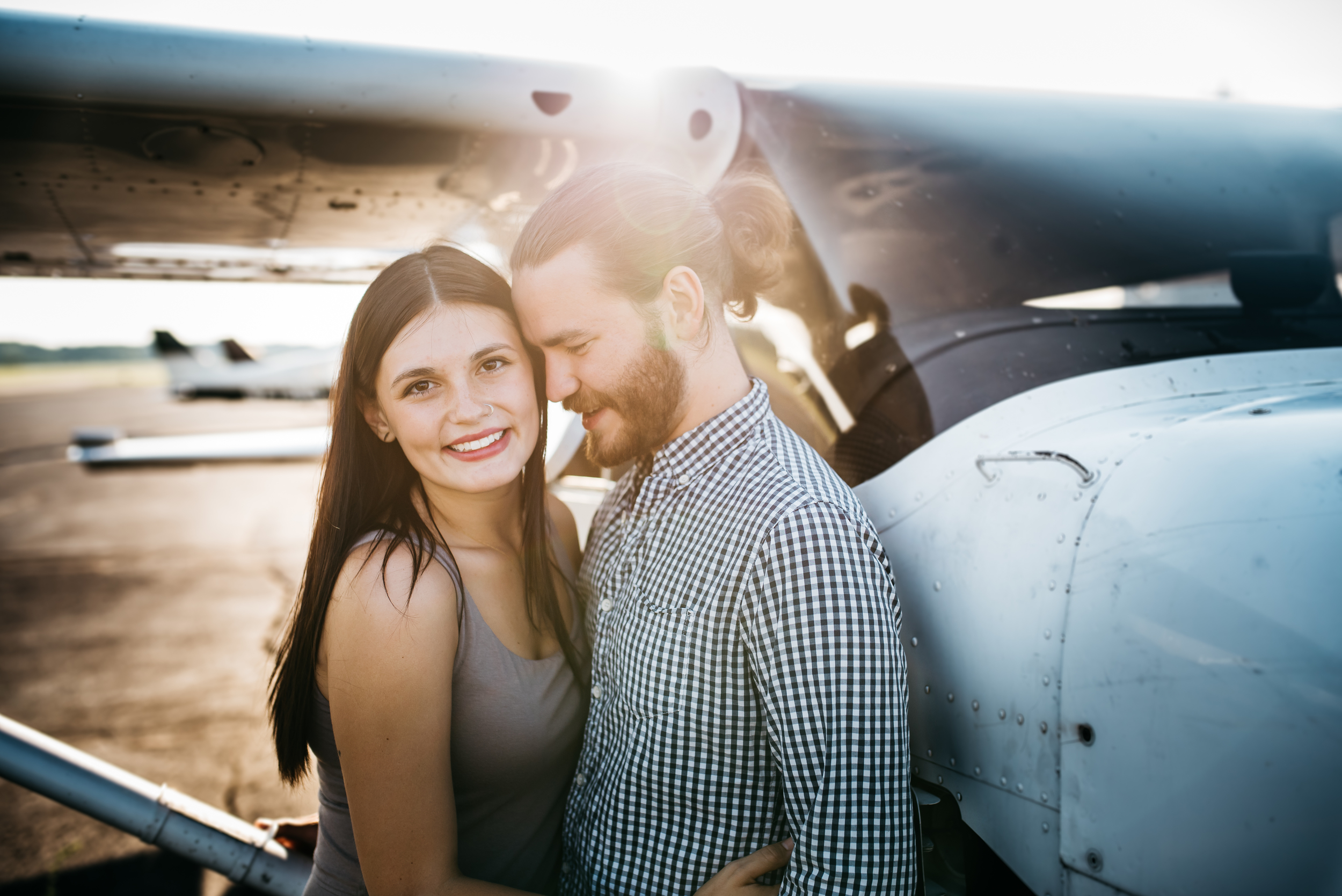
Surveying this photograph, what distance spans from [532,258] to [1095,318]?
1446mm

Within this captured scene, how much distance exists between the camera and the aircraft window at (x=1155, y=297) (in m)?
1.98

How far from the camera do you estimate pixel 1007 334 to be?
6.07 ft

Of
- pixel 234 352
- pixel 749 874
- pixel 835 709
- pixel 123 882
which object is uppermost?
pixel 234 352

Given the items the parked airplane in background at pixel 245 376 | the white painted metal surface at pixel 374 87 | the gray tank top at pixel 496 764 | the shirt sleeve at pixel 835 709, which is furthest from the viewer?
the parked airplane in background at pixel 245 376

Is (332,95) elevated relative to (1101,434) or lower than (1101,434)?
elevated

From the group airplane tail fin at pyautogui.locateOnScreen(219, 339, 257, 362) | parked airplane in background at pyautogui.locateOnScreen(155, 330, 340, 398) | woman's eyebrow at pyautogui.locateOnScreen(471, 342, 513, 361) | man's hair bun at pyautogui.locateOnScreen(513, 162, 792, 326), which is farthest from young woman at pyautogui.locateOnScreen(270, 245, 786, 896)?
airplane tail fin at pyautogui.locateOnScreen(219, 339, 257, 362)

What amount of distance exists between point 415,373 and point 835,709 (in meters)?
1.06

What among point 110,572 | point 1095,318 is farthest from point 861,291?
point 110,572

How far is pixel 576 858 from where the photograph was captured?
148cm

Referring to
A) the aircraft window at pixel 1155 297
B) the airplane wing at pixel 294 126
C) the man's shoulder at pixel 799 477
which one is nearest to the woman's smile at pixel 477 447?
the man's shoulder at pixel 799 477

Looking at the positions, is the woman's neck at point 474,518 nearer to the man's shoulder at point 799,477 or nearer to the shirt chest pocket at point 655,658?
the shirt chest pocket at point 655,658

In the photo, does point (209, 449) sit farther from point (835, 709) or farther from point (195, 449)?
point (835, 709)

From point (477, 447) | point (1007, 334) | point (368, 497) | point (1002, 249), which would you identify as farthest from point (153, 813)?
point (1002, 249)

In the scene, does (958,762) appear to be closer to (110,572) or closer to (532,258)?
(532,258)
